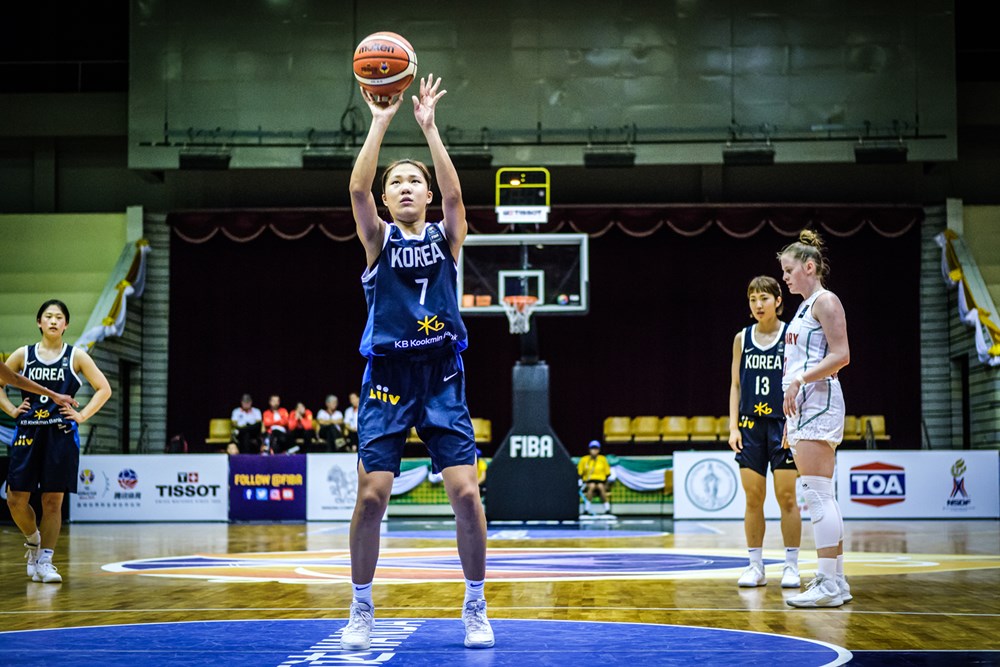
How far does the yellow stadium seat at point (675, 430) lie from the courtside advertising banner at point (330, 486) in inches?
310

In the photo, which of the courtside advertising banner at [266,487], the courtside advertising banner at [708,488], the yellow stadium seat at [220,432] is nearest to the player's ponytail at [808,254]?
the courtside advertising banner at [708,488]

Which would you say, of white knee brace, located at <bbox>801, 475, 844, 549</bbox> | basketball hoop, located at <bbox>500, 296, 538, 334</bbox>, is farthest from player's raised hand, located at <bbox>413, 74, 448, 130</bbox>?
basketball hoop, located at <bbox>500, 296, 538, 334</bbox>

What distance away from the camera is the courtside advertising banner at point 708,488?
16.9m

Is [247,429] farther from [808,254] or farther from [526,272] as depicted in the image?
[808,254]

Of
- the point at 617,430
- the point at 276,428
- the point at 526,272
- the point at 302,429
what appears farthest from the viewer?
the point at 617,430

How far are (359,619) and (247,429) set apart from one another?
17.1 meters

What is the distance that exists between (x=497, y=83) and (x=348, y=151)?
326 centimetres

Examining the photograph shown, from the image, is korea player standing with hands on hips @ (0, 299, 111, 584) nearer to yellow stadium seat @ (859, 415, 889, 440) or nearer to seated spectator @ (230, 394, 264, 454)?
seated spectator @ (230, 394, 264, 454)

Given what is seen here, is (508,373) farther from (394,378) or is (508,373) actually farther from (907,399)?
(394,378)

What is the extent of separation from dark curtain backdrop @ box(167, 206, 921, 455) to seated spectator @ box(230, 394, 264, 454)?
2621mm

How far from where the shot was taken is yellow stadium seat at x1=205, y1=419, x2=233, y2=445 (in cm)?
2278

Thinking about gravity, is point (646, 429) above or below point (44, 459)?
below

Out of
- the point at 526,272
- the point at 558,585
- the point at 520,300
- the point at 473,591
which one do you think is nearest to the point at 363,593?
the point at 473,591

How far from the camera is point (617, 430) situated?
75.7ft
